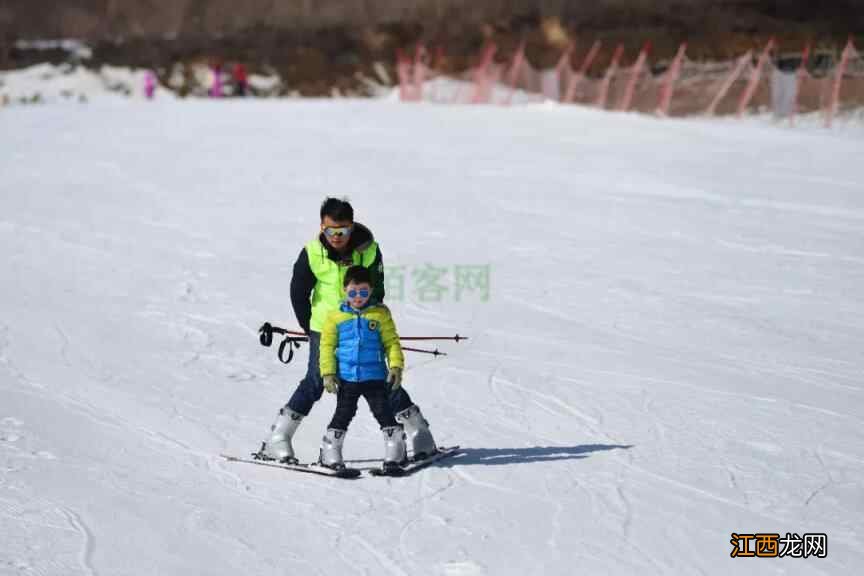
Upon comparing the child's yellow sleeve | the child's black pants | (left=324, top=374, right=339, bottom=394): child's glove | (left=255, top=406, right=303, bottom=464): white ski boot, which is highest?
the child's yellow sleeve

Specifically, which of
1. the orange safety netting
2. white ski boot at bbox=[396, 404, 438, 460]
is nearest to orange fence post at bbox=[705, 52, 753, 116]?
the orange safety netting

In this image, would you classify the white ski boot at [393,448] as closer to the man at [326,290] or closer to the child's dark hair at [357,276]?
the man at [326,290]

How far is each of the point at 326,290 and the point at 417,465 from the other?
1.04m

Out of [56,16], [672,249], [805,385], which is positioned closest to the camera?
[805,385]

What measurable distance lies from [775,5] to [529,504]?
110 ft

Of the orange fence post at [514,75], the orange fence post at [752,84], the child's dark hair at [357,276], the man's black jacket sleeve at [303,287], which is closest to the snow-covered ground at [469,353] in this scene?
the man's black jacket sleeve at [303,287]

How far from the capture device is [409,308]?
41.7 feet

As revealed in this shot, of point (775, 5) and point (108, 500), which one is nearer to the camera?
point (108, 500)

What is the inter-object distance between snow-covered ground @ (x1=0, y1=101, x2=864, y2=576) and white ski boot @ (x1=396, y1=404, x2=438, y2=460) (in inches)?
6.4

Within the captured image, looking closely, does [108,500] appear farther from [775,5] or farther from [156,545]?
[775,5]

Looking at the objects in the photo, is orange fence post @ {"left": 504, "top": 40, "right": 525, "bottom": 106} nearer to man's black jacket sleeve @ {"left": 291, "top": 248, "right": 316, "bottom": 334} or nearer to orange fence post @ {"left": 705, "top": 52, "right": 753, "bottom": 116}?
orange fence post @ {"left": 705, "top": 52, "right": 753, "bottom": 116}

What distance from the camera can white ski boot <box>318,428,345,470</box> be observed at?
7500 millimetres

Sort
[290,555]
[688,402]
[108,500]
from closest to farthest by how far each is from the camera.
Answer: [290,555]
[108,500]
[688,402]

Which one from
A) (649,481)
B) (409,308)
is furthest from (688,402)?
(409,308)
